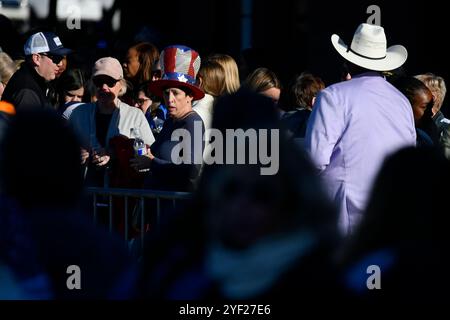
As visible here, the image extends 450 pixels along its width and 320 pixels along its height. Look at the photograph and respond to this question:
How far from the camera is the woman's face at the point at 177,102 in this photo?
7.09 m

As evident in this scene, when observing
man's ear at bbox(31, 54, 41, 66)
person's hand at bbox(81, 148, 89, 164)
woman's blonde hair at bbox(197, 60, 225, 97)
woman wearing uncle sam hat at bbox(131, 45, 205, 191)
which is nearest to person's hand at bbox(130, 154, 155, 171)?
woman wearing uncle sam hat at bbox(131, 45, 205, 191)

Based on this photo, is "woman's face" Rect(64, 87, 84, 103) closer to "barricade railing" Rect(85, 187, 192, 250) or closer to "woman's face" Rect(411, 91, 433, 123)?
"barricade railing" Rect(85, 187, 192, 250)

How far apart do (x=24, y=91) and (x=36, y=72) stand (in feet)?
2.17

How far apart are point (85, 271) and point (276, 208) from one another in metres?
0.97

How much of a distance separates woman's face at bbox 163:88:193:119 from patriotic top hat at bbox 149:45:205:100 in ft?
0.21

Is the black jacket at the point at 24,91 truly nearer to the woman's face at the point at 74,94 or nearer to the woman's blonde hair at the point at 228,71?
the woman's face at the point at 74,94

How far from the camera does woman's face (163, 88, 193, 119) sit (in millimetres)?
7086

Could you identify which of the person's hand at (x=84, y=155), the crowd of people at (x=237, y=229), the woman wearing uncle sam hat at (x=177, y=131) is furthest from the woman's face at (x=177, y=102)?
the crowd of people at (x=237, y=229)

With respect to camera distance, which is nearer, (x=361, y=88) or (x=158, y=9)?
(x=361, y=88)

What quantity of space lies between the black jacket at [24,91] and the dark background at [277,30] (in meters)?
2.60
